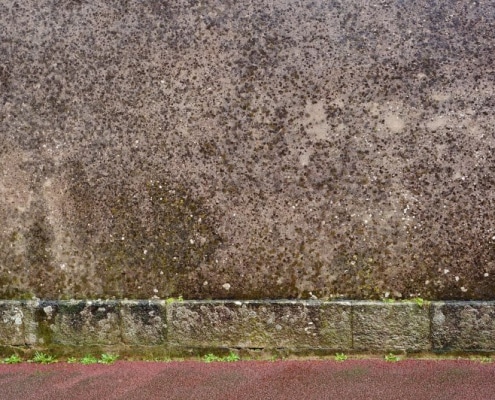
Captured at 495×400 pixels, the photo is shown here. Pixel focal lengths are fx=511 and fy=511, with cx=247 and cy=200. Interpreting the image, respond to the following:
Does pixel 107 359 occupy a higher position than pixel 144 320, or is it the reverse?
pixel 144 320

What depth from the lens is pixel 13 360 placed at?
12.1 ft

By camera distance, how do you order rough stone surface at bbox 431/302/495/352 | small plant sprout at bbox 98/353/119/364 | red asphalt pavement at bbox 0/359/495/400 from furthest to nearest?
small plant sprout at bbox 98/353/119/364 → rough stone surface at bbox 431/302/495/352 → red asphalt pavement at bbox 0/359/495/400

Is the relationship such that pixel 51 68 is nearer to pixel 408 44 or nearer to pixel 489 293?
pixel 408 44

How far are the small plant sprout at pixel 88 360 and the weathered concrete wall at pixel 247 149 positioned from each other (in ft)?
1.44

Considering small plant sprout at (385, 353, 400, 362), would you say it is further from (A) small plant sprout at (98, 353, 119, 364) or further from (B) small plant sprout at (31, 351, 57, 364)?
(B) small plant sprout at (31, 351, 57, 364)

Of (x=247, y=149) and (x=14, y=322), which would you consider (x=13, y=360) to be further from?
(x=247, y=149)

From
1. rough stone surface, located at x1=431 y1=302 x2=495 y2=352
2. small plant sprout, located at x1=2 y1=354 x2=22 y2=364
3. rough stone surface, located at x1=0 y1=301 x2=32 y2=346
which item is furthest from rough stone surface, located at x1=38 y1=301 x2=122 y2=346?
rough stone surface, located at x1=431 y1=302 x2=495 y2=352

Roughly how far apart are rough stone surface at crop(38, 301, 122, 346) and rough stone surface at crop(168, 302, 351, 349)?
1.36ft

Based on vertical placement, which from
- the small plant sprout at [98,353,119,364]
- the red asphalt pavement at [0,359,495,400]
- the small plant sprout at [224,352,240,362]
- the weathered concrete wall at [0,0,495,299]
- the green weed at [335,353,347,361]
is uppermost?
the weathered concrete wall at [0,0,495,299]

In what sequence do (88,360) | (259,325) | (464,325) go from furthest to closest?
(88,360) < (259,325) < (464,325)

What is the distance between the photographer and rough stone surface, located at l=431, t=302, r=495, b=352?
11.2 ft

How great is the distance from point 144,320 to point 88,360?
511 millimetres

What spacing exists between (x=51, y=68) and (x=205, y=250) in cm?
173

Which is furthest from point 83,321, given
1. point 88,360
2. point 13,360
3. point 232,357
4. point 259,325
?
point 259,325
